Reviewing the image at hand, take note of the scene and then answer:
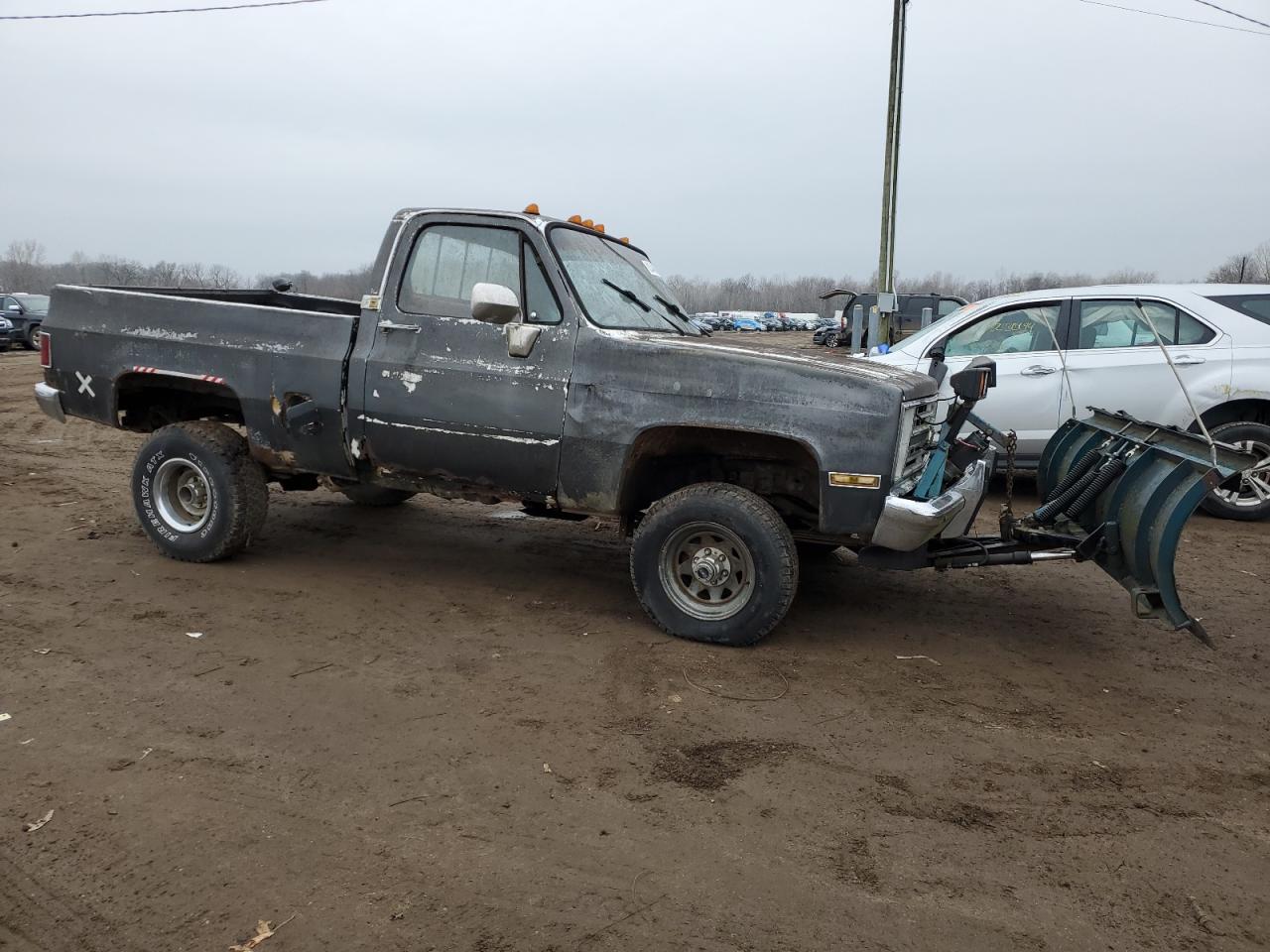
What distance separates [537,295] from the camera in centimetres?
503

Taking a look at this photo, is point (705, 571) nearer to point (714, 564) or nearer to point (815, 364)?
point (714, 564)

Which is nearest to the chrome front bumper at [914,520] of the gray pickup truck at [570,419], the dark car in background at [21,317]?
the gray pickup truck at [570,419]

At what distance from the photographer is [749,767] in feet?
11.6

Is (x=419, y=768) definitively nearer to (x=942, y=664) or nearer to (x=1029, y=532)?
(x=942, y=664)

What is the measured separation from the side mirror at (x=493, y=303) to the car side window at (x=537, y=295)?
0.28 metres

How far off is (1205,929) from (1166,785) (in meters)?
0.94

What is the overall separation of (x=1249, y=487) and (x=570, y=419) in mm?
6096

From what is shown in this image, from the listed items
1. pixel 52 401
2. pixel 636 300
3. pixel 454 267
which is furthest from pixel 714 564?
pixel 52 401

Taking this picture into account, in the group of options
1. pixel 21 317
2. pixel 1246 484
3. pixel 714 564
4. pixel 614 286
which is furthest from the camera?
pixel 21 317

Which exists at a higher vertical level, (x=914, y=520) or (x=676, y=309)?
(x=676, y=309)

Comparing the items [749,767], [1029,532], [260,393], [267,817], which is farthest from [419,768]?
[1029,532]

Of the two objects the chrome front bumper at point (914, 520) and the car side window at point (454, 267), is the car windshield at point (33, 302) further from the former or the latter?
the chrome front bumper at point (914, 520)

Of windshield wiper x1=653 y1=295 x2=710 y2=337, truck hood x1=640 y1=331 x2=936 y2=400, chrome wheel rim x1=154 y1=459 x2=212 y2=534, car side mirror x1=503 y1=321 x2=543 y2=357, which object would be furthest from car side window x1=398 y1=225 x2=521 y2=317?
chrome wheel rim x1=154 y1=459 x2=212 y2=534

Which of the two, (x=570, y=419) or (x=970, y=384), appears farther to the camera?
(x=570, y=419)
